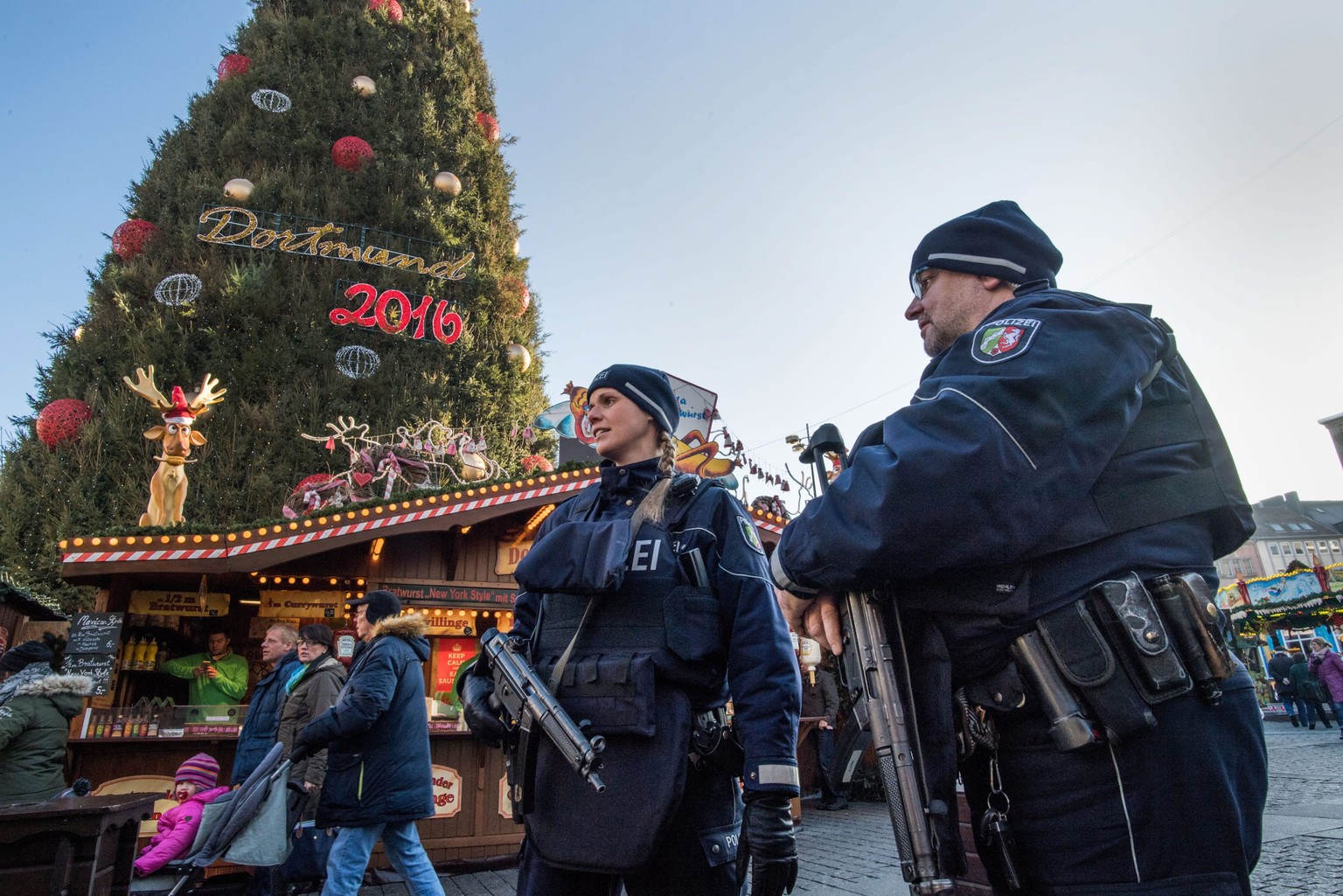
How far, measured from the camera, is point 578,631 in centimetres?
229

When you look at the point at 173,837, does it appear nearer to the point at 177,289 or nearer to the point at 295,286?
the point at 177,289

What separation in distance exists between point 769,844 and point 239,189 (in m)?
26.4

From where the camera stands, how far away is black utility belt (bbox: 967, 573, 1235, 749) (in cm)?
128

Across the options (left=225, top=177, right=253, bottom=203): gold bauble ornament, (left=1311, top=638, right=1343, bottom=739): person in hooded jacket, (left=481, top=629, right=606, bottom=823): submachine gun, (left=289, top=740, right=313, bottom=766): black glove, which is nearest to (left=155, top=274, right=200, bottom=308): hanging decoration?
(left=225, top=177, right=253, bottom=203): gold bauble ornament

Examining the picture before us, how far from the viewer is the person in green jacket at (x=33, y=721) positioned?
16.5 feet

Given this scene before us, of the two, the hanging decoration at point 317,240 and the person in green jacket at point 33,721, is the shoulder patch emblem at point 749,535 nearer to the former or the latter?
the person in green jacket at point 33,721

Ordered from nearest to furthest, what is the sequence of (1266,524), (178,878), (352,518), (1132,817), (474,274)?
1. (1132,817)
2. (178,878)
3. (352,518)
4. (474,274)
5. (1266,524)

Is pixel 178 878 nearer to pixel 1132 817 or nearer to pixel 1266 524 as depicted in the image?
pixel 1132 817

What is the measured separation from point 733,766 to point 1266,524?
77.3 meters

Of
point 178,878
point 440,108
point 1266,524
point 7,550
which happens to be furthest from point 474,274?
point 1266,524

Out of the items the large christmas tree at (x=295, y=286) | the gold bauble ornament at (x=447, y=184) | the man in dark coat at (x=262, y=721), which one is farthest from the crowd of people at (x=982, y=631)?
the gold bauble ornament at (x=447, y=184)

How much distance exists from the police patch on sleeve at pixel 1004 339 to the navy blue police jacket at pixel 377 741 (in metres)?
4.24

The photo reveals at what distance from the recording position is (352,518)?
849 cm

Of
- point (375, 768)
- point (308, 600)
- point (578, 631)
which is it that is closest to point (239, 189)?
point (308, 600)
